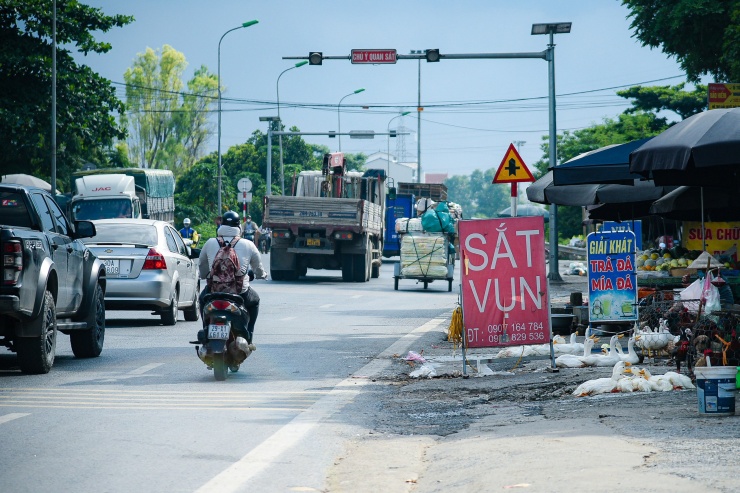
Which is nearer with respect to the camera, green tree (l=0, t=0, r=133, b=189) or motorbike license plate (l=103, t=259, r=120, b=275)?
motorbike license plate (l=103, t=259, r=120, b=275)

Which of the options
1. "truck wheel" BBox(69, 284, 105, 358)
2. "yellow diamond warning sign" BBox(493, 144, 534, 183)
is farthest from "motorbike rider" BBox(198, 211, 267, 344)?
"yellow diamond warning sign" BBox(493, 144, 534, 183)

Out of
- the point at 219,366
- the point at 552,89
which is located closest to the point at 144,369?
the point at 219,366

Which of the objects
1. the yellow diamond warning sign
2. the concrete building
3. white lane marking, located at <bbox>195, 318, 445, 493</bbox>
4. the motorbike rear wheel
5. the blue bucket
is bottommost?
white lane marking, located at <bbox>195, 318, 445, 493</bbox>

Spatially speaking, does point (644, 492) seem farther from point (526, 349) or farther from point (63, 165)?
point (63, 165)

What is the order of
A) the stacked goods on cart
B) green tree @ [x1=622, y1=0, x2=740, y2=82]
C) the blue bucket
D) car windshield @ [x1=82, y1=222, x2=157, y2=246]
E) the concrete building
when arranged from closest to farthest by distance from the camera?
the blue bucket → car windshield @ [x1=82, y1=222, x2=157, y2=246] → green tree @ [x1=622, y1=0, x2=740, y2=82] → the stacked goods on cart → the concrete building

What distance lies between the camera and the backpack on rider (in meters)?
12.2

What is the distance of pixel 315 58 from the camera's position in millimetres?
31406

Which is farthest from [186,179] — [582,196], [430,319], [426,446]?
[426,446]

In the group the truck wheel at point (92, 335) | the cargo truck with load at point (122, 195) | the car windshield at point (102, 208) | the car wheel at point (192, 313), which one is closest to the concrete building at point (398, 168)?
the cargo truck with load at point (122, 195)

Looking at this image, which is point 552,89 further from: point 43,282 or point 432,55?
point 43,282

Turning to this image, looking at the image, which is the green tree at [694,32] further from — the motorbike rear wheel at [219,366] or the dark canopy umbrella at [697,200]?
the motorbike rear wheel at [219,366]

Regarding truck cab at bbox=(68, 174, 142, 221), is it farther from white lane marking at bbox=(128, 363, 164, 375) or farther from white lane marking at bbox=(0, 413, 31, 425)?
white lane marking at bbox=(0, 413, 31, 425)

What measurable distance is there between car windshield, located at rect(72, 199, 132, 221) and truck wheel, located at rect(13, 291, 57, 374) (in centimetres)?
2601

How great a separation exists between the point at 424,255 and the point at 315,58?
6.01 metres
